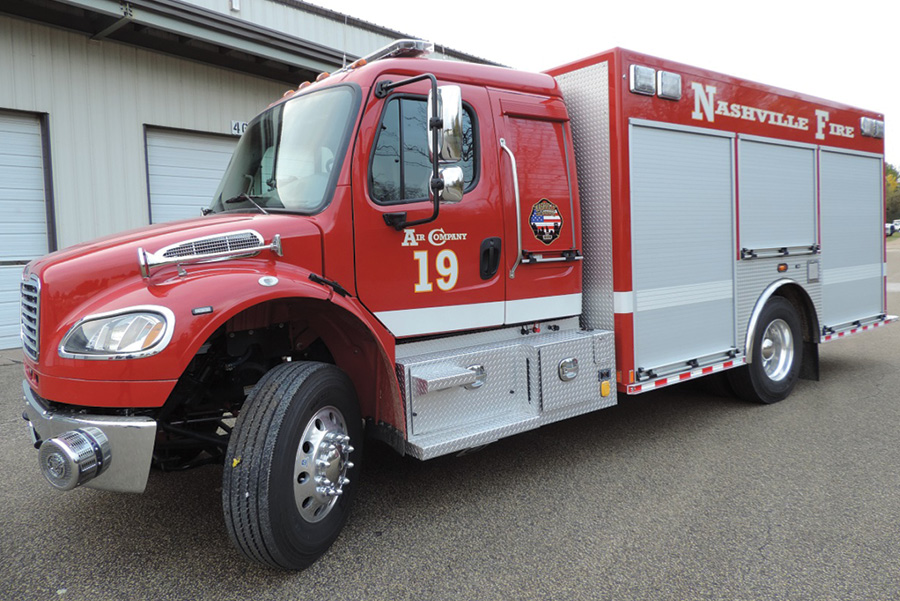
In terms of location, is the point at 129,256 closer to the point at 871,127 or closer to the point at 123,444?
the point at 123,444

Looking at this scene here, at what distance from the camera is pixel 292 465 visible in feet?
9.48

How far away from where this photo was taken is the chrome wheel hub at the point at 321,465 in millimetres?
3016

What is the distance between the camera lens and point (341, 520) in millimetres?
3262

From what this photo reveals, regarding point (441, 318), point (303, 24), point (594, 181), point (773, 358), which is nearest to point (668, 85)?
point (594, 181)

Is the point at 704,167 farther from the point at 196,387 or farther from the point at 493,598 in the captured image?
the point at 196,387

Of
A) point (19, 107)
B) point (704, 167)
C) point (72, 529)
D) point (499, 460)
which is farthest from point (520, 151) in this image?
point (19, 107)

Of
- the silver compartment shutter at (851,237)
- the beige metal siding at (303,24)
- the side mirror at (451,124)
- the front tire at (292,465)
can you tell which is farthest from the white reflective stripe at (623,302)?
the beige metal siding at (303,24)

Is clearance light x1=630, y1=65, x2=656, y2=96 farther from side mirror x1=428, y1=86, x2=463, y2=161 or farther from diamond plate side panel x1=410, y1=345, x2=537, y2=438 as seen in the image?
diamond plate side panel x1=410, y1=345, x2=537, y2=438

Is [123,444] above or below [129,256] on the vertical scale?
below

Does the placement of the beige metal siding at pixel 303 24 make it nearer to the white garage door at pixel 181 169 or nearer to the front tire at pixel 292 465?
the white garage door at pixel 181 169

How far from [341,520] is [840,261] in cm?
594

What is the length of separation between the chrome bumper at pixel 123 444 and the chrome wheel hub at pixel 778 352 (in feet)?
17.6

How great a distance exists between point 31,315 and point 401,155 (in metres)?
1.99

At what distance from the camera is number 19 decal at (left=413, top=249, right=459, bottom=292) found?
362cm
